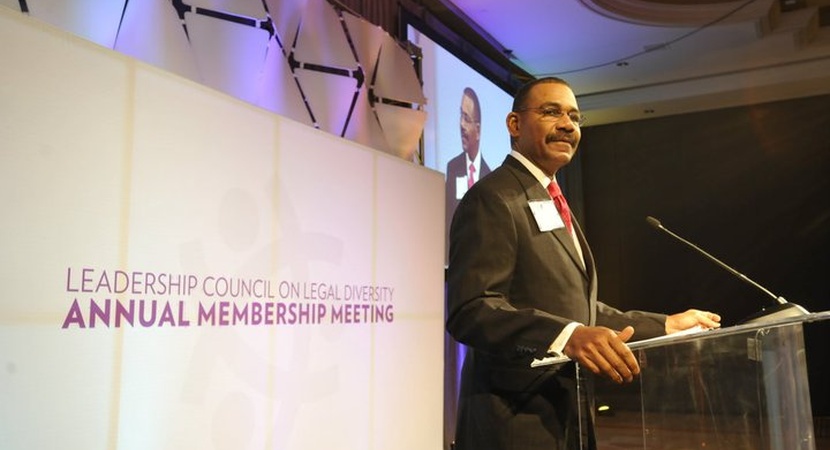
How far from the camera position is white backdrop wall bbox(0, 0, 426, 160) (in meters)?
2.14

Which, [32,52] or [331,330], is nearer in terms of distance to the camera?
[32,52]

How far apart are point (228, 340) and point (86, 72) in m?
0.78

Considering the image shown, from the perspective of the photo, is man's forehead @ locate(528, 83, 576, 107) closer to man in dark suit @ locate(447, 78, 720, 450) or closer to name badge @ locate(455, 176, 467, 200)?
man in dark suit @ locate(447, 78, 720, 450)

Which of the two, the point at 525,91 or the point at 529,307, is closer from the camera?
the point at 529,307

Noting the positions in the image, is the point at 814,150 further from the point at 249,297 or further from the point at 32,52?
the point at 32,52

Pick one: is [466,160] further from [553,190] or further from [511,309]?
[511,309]

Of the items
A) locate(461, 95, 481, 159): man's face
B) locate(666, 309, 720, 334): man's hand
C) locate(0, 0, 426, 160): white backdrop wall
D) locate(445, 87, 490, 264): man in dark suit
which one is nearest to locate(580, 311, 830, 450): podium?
locate(666, 309, 720, 334): man's hand

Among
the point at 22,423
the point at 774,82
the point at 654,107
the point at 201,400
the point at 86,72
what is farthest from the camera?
the point at 654,107

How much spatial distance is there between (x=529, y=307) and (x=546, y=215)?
201 mm

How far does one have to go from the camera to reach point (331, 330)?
224 centimetres

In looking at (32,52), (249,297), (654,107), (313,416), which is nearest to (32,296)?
(32,52)

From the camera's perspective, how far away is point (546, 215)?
4.61 ft

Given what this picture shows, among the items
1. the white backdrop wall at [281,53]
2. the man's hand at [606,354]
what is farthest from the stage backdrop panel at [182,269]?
the man's hand at [606,354]

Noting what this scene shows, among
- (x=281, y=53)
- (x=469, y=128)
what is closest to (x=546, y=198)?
(x=281, y=53)
